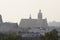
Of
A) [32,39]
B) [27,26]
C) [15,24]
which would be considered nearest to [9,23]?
[15,24]

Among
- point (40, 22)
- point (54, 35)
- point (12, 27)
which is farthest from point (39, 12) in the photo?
point (54, 35)

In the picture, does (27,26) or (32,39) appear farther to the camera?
(27,26)

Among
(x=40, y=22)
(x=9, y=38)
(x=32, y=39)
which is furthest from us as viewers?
(x=40, y=22)

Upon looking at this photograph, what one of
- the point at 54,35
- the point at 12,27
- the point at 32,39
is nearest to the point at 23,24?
the point at 12,27

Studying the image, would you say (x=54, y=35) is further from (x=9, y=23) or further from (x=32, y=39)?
(x=9, y=23)

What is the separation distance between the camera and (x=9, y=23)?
109812 millimetres

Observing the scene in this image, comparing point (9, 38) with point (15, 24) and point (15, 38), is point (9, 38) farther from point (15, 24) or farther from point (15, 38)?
point (15, 24)

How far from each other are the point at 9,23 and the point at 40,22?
10805mm

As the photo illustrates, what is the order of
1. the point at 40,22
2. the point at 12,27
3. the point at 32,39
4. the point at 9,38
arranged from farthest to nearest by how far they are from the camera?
1. the point at 40,22
2. the point at 12,27
3. the point at 32,39
4. the point at 9,38

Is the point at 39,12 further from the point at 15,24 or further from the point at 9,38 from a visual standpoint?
the point at 9,38

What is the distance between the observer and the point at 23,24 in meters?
117

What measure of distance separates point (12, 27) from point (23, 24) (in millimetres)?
9926

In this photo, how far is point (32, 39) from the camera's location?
78.0 metres

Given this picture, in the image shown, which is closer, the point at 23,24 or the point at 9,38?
the point at 9,38
